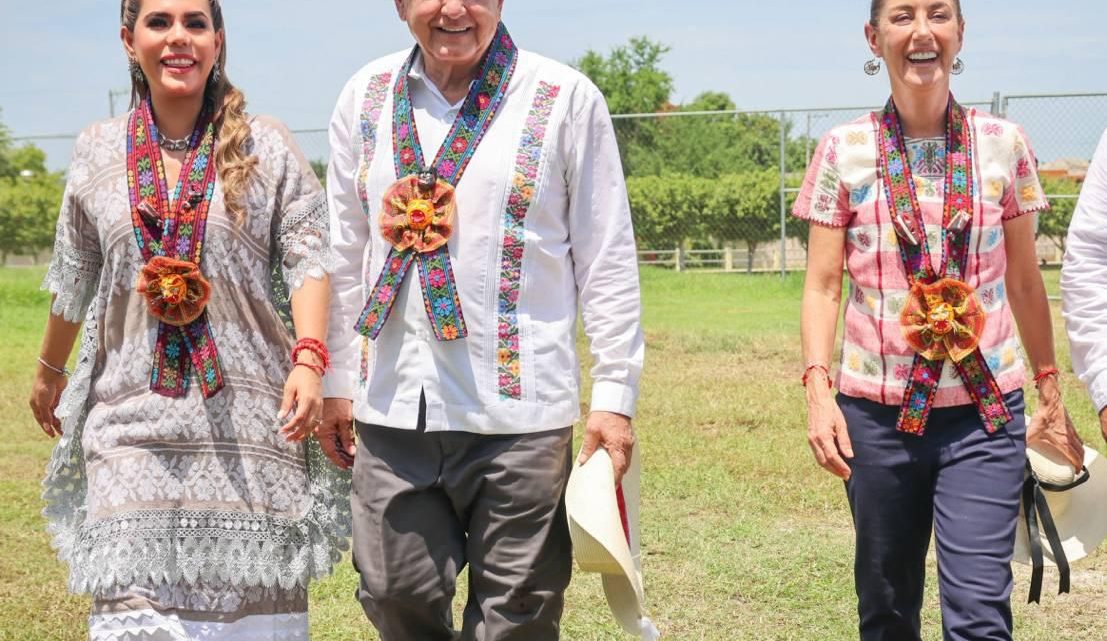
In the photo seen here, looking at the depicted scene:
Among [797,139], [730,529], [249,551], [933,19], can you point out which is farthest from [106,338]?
[797,139]

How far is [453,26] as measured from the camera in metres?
3.20

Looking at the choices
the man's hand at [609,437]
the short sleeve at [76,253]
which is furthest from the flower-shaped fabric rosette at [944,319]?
the short sleeve at [76,253]

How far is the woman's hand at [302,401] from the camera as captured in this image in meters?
3.41

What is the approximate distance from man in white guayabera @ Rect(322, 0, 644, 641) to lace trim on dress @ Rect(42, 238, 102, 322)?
2.59ft

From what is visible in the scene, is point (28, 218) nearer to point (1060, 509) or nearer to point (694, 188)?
point (694, 188)

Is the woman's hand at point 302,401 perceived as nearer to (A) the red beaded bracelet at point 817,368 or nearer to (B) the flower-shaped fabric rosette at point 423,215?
(B) the flower-shaped fabric rosette at point 423,215

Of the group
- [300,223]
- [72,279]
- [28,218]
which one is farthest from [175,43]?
[28,218]

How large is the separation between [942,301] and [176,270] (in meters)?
1.81

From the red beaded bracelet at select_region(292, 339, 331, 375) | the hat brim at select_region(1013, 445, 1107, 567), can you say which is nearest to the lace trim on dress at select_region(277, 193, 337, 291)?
the red beaded bracelet at select_region(292, 339, 331, 375)

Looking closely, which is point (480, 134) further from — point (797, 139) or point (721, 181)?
point (721, 181)

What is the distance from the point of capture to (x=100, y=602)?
137 inches

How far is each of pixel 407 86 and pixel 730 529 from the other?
3325 millimetres

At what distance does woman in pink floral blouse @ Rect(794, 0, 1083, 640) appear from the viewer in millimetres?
3383

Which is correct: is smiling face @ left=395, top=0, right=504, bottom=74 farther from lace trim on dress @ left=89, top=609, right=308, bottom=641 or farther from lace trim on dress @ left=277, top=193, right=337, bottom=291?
lace trim on dress @ left=89, top=609, right=308, bottom=641
